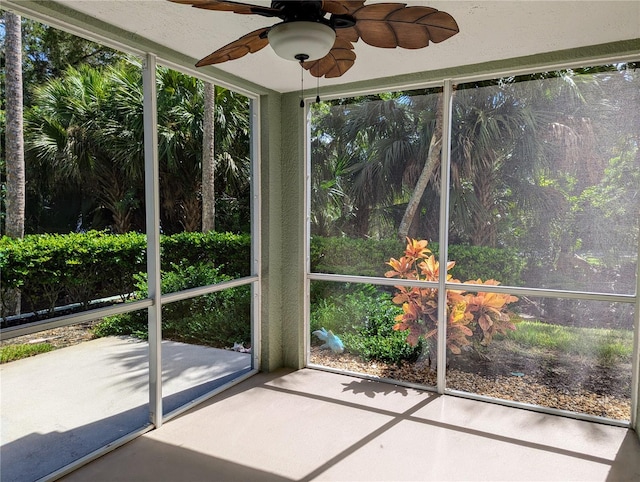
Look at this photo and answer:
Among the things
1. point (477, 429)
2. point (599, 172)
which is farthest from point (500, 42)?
point (477, 429)

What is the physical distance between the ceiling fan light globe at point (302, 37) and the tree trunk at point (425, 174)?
2.09 m

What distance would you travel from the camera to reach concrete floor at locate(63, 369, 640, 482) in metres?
2.45

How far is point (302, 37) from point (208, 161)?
7.30 feet

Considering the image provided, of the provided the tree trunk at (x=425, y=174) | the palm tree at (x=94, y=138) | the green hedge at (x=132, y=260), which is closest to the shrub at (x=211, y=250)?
the green hedge at (x=132, y=260)

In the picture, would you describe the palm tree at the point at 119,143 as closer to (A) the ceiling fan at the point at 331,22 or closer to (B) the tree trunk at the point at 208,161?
(B) the tree trunk at the point at 208,161

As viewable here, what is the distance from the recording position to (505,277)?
3316 mm

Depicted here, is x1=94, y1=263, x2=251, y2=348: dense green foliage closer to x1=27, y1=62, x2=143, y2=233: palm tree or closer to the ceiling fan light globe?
x1=27, y1=62, x2=143, y2=233: palm tree

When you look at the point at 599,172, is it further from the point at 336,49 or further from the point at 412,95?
the point at 336,49

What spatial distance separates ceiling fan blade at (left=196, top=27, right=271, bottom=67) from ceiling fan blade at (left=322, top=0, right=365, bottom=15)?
0.85ft

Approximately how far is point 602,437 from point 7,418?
3755mm

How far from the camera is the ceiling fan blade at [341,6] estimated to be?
1.45m

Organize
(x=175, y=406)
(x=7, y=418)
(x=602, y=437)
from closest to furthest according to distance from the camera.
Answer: (x=7, y=418)
(x=602, y=437)
(x=175, y=406)

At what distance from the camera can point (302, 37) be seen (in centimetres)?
152

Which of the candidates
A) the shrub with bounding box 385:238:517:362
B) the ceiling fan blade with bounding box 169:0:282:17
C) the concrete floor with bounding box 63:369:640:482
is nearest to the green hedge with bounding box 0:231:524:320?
the shrub with bounding box 385:238:517:362
